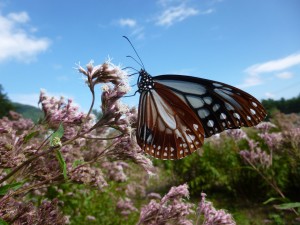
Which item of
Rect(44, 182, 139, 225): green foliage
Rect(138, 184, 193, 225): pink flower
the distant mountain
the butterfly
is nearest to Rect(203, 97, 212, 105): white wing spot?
the butterfly

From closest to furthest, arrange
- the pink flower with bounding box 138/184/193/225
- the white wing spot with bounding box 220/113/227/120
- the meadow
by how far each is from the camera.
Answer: the meadow, the pink flower with bounding box 138/184/193/225, the white wing spot with bounding box 220/113/227/120

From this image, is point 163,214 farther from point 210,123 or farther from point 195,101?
point 195,101

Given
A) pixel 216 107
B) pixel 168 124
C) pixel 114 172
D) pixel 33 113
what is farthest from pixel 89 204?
pixel 216 107

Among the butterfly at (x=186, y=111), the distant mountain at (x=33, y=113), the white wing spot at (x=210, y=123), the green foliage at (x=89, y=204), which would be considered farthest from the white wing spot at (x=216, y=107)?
the green foliage at (x=89, y=204)

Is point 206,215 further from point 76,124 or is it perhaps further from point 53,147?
point 53,147

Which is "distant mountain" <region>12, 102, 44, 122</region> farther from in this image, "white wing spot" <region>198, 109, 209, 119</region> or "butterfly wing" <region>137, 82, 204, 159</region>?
"white wing spot" <region>198, 109, 209, 119</region>

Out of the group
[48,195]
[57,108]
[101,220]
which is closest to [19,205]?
[57,108]

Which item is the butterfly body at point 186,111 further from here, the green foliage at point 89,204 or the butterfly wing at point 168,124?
the green foliage at point 89,204
